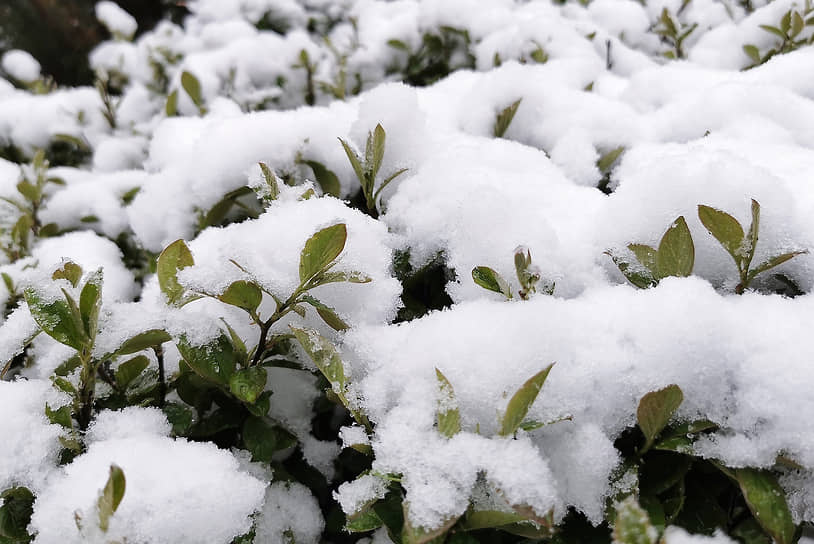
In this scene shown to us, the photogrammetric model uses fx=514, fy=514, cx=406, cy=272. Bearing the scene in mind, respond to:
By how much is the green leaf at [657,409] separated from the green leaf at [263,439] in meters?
0.43

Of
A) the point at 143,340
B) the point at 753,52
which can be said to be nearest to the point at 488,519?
the point at 143,340

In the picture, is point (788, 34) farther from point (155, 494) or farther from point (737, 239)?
point (155, 494)

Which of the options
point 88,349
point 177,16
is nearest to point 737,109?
point 88,349

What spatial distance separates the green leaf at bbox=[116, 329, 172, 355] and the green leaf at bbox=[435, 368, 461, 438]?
0.35m

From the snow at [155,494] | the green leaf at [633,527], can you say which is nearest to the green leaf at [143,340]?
the snow at [155,494]

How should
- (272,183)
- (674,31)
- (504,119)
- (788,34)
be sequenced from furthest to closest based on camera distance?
(674,31) → (788,34) → (504,119) → (272,183)

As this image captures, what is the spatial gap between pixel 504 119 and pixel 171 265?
730 mm

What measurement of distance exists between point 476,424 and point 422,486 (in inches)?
3.5

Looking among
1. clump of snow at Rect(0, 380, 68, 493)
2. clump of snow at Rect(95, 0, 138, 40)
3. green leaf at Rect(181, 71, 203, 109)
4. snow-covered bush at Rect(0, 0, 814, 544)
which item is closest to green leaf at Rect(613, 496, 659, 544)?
snow-covered bush at Rect(0, 0, 814, 544)

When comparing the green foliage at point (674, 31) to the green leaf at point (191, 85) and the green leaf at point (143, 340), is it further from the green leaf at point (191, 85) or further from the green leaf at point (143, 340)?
the green leaf at point (143, 340)

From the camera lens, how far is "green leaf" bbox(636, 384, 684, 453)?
0.51m

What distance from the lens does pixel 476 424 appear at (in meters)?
0.55

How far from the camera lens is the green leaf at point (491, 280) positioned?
0.63 meters

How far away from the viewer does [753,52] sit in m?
1.46
